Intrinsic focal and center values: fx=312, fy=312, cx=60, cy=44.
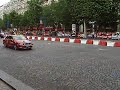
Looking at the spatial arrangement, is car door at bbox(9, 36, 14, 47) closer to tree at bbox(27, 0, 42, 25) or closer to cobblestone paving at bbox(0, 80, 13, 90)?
cobblestone paving at bbox(0, 80, 13, 90)

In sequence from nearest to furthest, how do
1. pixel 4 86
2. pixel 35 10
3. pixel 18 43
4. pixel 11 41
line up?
pixel 4 86
pixel 18 43
pixel 11 41
pixel 35 10

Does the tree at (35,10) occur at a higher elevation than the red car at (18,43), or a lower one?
higher

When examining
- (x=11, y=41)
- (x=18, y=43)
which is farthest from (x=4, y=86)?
(x=11, y=41)

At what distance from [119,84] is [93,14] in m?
43.8

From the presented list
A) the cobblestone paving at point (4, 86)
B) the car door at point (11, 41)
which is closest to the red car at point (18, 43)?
the car door at point (11, 41)

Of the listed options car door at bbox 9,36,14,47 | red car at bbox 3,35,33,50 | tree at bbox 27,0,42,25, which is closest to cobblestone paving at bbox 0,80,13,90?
red car at bbox 3,35,33,50

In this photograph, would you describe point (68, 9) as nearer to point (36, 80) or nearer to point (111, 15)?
point (111, 15)

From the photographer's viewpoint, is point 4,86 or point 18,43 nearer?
point 4,86

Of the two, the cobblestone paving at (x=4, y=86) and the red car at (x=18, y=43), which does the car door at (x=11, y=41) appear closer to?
the red car at (x=18, y=43)

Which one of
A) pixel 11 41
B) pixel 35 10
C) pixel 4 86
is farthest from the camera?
pixel 35 10

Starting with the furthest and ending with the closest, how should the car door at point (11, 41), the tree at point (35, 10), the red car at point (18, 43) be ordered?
the tree at point (35, 10) → the car door at point (11, 41) → the red car at point (18, 43)

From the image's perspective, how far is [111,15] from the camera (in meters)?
54.7

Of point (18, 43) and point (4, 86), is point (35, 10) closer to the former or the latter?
point (18, 43)

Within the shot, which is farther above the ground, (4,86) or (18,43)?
(18,43)
